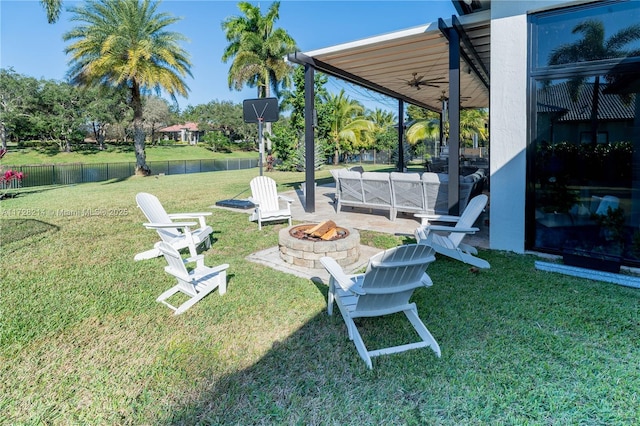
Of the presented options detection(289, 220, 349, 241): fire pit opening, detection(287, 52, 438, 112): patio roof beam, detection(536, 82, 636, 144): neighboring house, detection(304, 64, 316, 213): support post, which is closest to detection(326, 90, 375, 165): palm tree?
detection(287, 52, 438, 112): patio roof beam

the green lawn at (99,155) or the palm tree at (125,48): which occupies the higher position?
the palm tree at (125,48)

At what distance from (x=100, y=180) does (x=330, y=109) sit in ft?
42.2

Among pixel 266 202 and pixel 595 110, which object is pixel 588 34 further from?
pixel 266 202

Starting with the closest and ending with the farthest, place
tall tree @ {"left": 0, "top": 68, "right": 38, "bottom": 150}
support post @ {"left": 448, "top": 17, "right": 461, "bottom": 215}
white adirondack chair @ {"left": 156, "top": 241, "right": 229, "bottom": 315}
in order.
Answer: white adirondack chair @ {"left": 156, "top": 241, "right": 229, "bottom": 315}, support post @ {"left": 448, "top": 17, "right": 461, "bottom": 215}, tall tree @ {"left": 0, "top": 68, "right": 38, "bottom": 150}

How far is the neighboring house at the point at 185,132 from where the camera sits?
6022 centimetres

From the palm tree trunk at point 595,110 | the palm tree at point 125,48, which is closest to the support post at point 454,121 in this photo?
the palm tree trunk at point 595,110

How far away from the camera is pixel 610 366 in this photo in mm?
2598

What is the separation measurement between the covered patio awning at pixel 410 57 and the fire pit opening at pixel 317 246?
11.9ft

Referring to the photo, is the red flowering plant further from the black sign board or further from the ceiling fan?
the ceiling fan

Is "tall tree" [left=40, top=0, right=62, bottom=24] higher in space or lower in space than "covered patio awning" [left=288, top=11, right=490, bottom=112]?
higher

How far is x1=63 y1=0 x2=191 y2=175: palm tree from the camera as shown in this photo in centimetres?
1620

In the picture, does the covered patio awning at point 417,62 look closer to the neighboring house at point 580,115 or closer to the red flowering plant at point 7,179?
the neighboring house at point 580,115

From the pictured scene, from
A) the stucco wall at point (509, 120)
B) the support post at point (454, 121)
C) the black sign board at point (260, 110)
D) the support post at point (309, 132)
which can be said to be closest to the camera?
the stucco wall at point (509, 120)

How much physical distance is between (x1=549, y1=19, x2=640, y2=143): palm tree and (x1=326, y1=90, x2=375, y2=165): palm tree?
19.7 meters
